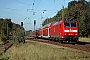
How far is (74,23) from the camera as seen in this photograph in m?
31.3

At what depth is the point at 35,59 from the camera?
13.2m

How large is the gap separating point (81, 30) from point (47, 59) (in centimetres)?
5306

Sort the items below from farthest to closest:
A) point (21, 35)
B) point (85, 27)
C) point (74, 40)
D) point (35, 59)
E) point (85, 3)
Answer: point (85, 3) < point (85, 27) < point (21, 35) < point (74, 40) < point (35, 59)

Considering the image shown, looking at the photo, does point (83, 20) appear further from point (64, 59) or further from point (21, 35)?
point (64, 59)

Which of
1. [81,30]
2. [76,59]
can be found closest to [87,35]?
[81,30]

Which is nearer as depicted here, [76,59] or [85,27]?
[76,59]

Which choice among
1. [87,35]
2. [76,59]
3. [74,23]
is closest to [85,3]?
[87,35]

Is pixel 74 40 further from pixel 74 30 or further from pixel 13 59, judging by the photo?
pixel 13 59

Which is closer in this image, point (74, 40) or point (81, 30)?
point (74, 40)

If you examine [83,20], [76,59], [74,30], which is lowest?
[76,59]

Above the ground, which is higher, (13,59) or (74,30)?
(74,30)

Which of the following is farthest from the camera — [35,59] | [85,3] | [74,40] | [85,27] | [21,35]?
[85,3]

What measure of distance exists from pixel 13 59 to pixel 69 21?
18393mm

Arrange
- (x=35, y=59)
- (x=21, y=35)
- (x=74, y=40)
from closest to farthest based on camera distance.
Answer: (x=35, y=59)
(x=74, y=40)
(x=21, y=35)
